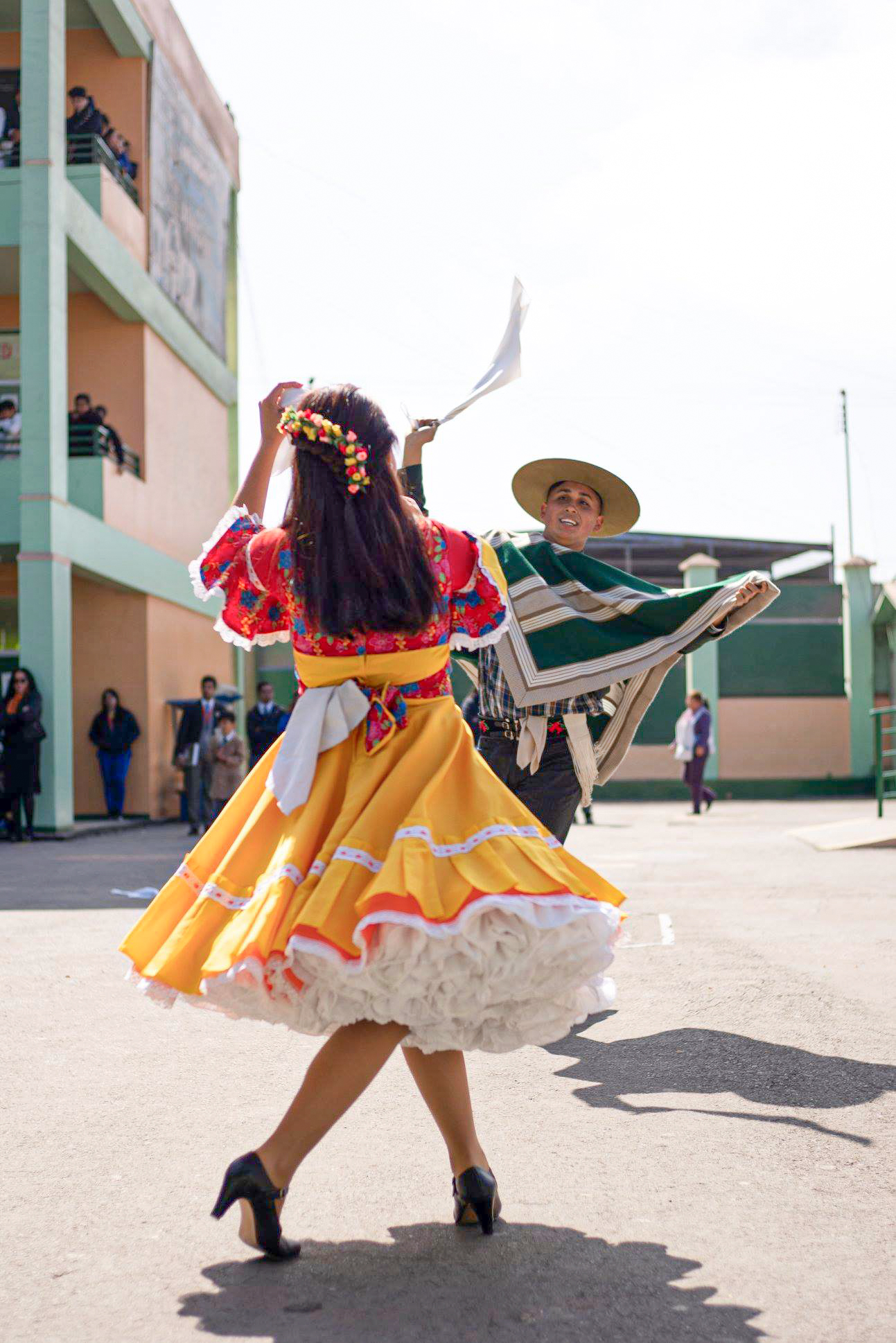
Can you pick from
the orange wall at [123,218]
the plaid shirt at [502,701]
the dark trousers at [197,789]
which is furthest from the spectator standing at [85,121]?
the plaid shirt at [502,701]

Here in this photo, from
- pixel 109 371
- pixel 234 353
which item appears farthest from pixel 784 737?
pixel 109 371

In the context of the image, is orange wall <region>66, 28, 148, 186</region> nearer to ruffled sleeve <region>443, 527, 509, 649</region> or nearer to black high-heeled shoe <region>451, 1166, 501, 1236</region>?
ruffled sleeve <region>443, 527, 509, 649</region>

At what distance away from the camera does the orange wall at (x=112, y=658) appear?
21594 millimetres

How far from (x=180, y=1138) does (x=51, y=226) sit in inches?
631

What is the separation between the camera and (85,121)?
2006cm

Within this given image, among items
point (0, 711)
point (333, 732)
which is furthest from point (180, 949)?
point (0, 711)

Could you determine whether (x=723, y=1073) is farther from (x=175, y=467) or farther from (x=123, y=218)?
(x=175, y=467)

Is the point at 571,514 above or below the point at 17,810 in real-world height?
above

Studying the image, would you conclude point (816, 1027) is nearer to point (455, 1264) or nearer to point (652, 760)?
point (455, 1264)

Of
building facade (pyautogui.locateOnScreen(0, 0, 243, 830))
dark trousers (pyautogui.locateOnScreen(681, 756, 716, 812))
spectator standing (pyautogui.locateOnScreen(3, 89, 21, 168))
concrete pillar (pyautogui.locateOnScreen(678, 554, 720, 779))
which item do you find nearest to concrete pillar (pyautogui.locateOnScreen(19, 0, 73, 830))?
building facade (pyautogui.locateOnScreen(0, 0, 243, 830))

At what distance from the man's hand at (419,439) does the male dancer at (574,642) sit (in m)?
1.60

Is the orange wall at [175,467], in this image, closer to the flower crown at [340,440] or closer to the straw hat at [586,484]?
the straw hat at [586,484]

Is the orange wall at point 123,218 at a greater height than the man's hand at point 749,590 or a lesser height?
greater

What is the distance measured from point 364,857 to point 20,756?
14.4 metres
